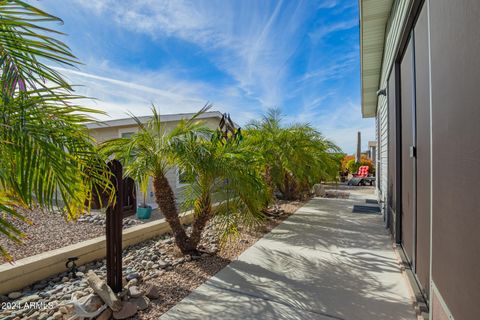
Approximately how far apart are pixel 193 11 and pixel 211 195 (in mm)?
5205

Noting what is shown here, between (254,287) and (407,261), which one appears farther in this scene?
(407,261)

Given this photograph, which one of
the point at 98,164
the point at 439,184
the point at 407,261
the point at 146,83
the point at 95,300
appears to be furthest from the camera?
the point at 146,83

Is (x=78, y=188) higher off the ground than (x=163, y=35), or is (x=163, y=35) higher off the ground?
(x=163, y=35)

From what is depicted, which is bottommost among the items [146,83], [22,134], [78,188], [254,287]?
[254,287]

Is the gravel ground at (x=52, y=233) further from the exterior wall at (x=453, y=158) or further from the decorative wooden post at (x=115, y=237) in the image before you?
the exterior wall at (x=453, y=158)

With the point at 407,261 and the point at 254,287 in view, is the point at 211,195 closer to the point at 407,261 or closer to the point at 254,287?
the point at 254,287

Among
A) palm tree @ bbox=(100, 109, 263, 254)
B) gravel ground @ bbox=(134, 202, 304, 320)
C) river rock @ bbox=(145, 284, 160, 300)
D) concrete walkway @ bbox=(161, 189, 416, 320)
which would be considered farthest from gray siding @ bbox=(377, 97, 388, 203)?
river rock @ bbox=(145, 284, 160, 300)

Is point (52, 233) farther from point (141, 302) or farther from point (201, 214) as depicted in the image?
point (141, 302)

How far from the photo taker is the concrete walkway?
2.43 m

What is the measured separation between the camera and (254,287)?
290cm

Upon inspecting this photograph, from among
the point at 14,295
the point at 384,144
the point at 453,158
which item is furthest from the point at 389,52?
the point at 14,295

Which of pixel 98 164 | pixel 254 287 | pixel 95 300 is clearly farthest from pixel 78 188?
pixel 254 287

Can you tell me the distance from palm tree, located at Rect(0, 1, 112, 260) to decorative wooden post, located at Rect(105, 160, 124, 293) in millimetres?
1191

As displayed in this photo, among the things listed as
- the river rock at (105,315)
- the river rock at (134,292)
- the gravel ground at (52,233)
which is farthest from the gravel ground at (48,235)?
the river rock at (105,315)
